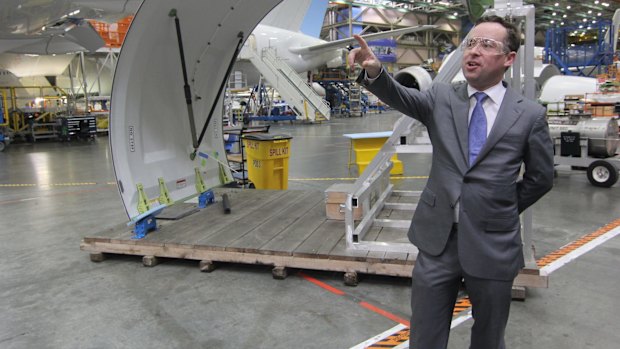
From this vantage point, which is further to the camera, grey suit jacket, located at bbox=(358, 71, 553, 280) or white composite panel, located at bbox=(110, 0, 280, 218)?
white composite panel, located at bbox=(110, 0, 280, 218)

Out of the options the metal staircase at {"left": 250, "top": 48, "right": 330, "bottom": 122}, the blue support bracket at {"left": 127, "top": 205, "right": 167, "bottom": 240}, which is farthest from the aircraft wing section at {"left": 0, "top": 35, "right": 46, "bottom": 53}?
the blue support bracket at {"left": 127, "top": 205, "right": 167, "bottom": 240}

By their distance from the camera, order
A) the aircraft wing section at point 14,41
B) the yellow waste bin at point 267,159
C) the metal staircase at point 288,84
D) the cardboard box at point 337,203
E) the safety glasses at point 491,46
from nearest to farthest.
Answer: the safety glasses at point 491,46, the cardboard box at point 337,203, the yellow waste bin at point 267,159, the aircraft wing section at point 14,41, the metal staircase at point 288,84

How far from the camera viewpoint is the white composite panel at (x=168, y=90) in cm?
499

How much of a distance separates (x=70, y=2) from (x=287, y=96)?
43.8 feet

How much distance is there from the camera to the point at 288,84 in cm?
2364

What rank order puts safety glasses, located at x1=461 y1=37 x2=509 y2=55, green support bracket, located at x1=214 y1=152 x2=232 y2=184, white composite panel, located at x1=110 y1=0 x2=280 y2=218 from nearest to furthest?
safety glasses, located at x1=461 y1=37 x2=509 y2=55
white composite panel, located at x1=110 y1=0 x2=280 y2=218
green support bracket, located at x1=214 y1=152 x2=232 y2=184

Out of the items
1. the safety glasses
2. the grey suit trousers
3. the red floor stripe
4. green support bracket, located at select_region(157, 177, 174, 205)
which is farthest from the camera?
green support bracket, located at select_region(157, 177, 174, 205)

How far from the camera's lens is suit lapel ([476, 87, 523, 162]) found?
1827 millimetres

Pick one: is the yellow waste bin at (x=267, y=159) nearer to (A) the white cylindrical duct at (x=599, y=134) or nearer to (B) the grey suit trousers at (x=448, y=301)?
(B) the grey suit trousers at (x=448, y=301)

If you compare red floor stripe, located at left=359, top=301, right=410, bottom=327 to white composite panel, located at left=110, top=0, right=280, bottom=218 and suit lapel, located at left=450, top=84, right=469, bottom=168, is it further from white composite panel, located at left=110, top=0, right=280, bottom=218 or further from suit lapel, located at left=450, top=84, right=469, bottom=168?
white composite panel, located at left=110, top=0, right=280, bottom=218

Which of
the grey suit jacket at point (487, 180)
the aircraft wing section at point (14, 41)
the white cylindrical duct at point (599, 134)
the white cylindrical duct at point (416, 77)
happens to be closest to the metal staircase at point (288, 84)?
the white cylindrical duct at point (416, 77)

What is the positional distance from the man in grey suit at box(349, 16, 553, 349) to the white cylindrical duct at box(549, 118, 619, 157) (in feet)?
24.9

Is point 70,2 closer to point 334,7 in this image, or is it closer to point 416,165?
point 416,165

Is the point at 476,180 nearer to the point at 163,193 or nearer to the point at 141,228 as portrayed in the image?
the point at 141,228
